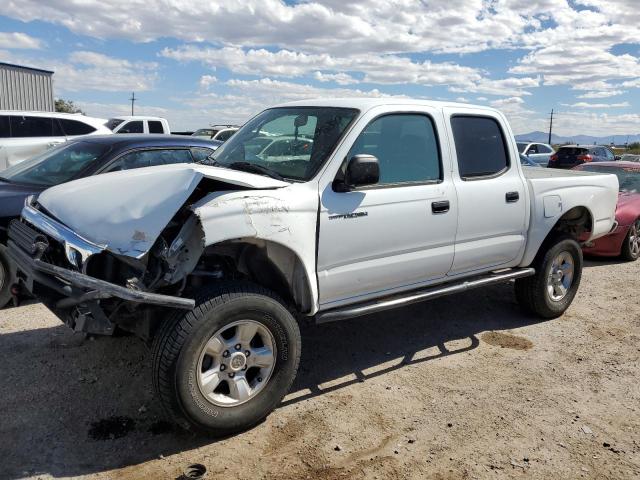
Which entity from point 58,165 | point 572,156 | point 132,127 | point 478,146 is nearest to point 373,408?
point 478,146

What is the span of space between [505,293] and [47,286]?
5.23 m

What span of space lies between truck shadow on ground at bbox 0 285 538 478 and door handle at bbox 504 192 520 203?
4.47ft

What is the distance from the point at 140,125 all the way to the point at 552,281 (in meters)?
13.0

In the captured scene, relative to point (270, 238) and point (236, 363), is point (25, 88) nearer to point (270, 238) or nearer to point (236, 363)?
point (270, 238)

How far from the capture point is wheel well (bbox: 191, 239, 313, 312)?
3764 mm

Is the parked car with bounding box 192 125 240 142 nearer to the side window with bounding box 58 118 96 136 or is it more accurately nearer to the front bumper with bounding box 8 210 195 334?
the side window with bounding box 58 118 96 136

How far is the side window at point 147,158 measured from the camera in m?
5.96

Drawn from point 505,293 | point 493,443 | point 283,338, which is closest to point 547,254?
point 505,293

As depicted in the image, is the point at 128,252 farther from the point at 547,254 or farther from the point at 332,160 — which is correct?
the point at 547,254

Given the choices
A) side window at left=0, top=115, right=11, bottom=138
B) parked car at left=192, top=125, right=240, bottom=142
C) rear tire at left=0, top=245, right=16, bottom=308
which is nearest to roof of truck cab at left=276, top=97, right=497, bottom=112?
rear tire at left=0, top=245, right=16, bottom=308

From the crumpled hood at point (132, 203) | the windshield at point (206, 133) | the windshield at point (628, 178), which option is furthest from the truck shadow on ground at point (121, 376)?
the windshield at point (206, 133)

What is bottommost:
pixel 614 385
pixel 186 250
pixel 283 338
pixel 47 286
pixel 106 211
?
pixel 614 385

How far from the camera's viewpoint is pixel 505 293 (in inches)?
274

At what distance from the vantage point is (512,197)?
5133mm
